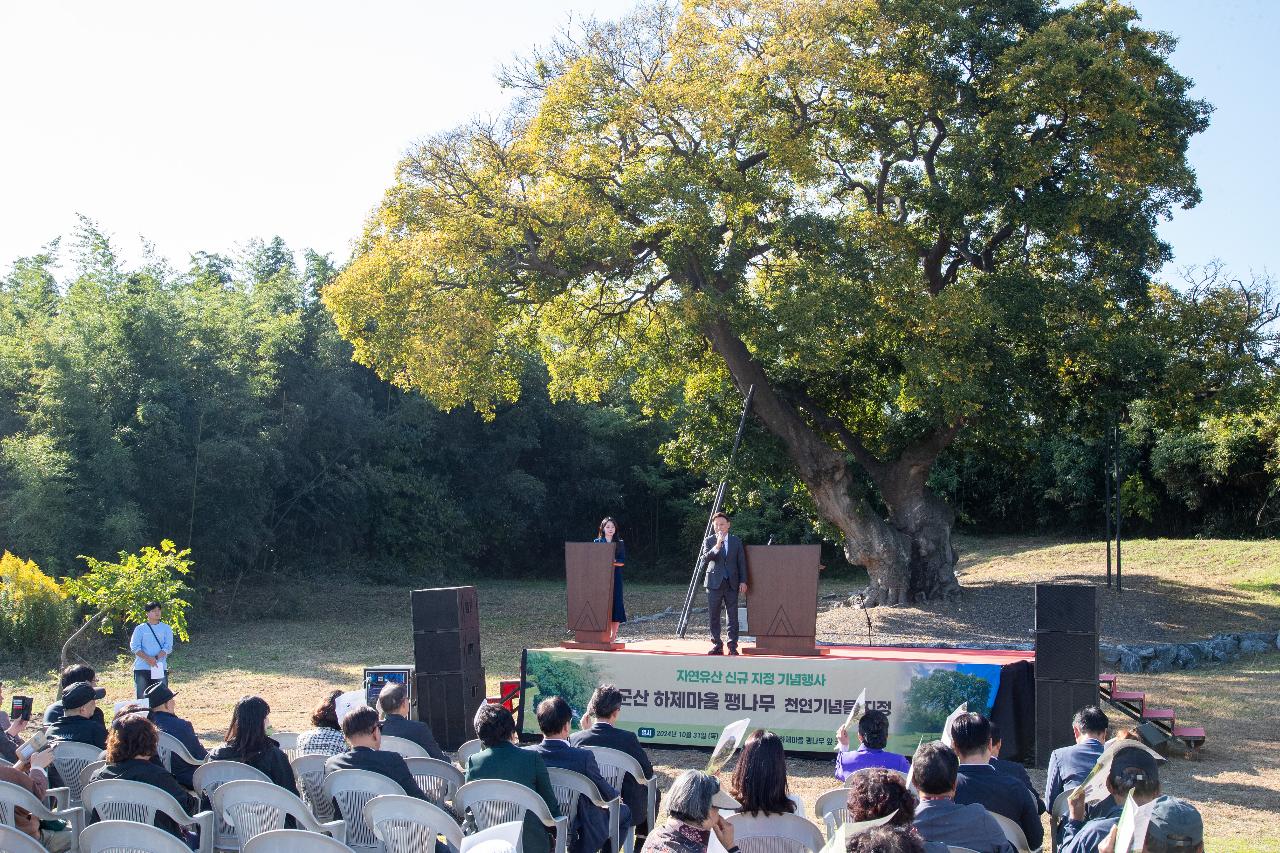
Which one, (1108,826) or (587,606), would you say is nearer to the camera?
(1108,826)

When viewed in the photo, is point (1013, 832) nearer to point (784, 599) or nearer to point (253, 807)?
point (253, 807)

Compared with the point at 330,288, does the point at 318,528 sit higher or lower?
lower

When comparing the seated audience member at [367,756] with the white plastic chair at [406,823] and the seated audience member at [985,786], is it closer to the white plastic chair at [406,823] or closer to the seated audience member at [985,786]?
the white plastic chair at [406,823]

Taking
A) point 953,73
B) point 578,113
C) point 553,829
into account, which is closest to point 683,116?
point 578,113

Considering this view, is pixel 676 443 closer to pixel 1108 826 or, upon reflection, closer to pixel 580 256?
pixel 580 256

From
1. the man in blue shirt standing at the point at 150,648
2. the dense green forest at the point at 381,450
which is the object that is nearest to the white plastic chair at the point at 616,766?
the man in blue shirt standing at the point at 150,648

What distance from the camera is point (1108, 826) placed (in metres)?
Result: 3.77

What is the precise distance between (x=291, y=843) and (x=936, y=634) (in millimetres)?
13532

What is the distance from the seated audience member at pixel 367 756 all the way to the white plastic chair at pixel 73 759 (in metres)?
1.47

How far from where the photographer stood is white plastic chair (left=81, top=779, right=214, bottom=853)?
452 centimetres

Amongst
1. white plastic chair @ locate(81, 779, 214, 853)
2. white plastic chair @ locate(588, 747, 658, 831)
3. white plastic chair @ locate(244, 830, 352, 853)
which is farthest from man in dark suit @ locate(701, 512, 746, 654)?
white plastic chair @ locate(244, 830, 352, 853)

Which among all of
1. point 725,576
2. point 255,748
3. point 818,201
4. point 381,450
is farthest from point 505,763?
point 381,450

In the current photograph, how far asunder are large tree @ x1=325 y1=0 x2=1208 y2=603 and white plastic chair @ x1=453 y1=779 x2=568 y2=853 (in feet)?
34.4

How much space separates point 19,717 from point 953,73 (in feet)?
46.0
